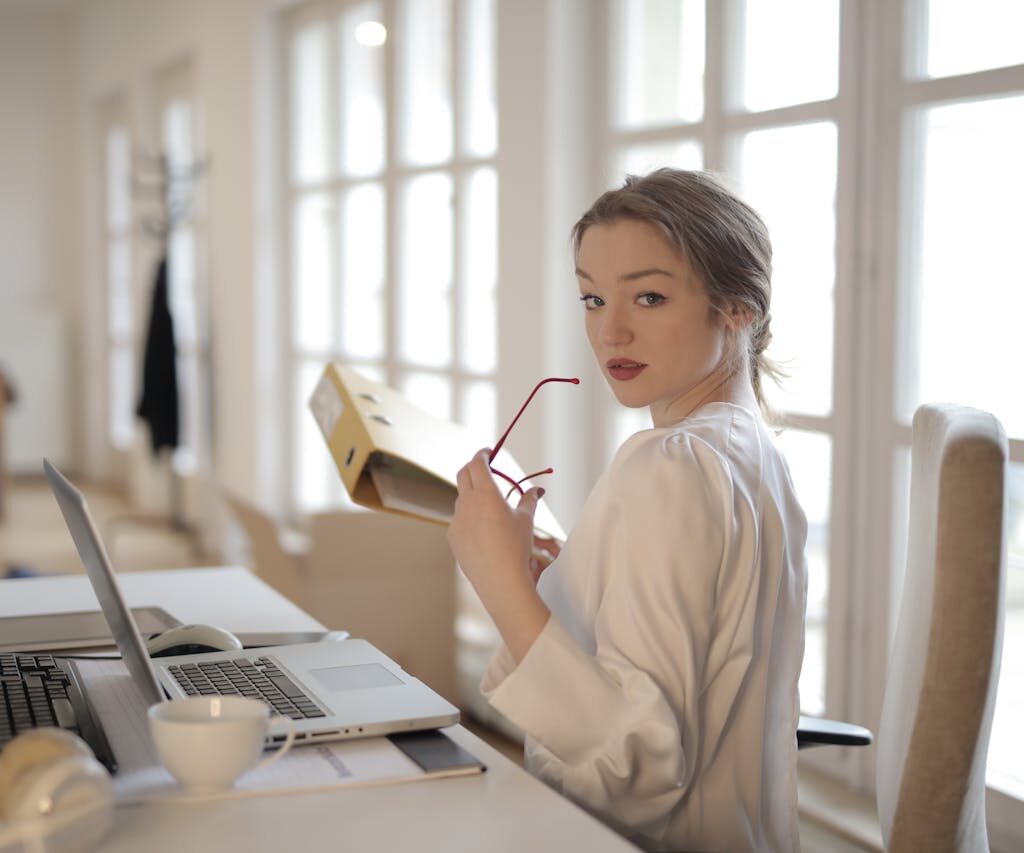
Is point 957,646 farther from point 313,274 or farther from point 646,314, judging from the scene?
point 313,274

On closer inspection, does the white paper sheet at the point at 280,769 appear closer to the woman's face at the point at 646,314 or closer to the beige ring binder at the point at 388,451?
the beige ring binder at the point at 388,451

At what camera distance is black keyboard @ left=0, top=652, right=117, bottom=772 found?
1.19 metres

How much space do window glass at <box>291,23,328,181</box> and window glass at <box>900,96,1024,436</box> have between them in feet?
9.64

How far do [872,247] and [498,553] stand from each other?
147cm

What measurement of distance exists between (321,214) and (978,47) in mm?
3082

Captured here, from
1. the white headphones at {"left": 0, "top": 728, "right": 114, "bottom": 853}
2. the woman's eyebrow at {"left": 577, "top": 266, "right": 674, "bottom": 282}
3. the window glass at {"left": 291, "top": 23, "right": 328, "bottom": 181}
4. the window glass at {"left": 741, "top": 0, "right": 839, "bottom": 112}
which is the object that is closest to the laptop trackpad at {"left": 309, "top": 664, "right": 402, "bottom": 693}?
the white headphones at {"left": 0, "top": 728, "right": 114, "bottom": 853}

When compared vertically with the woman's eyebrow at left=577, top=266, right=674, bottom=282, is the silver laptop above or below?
below

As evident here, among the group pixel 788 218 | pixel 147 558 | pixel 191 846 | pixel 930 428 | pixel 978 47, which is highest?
pixel 978 47

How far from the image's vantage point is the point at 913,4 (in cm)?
239

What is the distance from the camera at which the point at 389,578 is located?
10.7ft

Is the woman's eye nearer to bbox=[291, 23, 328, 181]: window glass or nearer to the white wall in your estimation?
bbox=[291, 23, 328, 181]: window glass

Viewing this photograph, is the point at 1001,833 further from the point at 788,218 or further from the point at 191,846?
the point at 191,846

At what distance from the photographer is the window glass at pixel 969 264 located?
2.26m

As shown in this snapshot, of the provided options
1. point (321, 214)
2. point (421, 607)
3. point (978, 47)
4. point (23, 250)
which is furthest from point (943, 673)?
point (23, 250)
